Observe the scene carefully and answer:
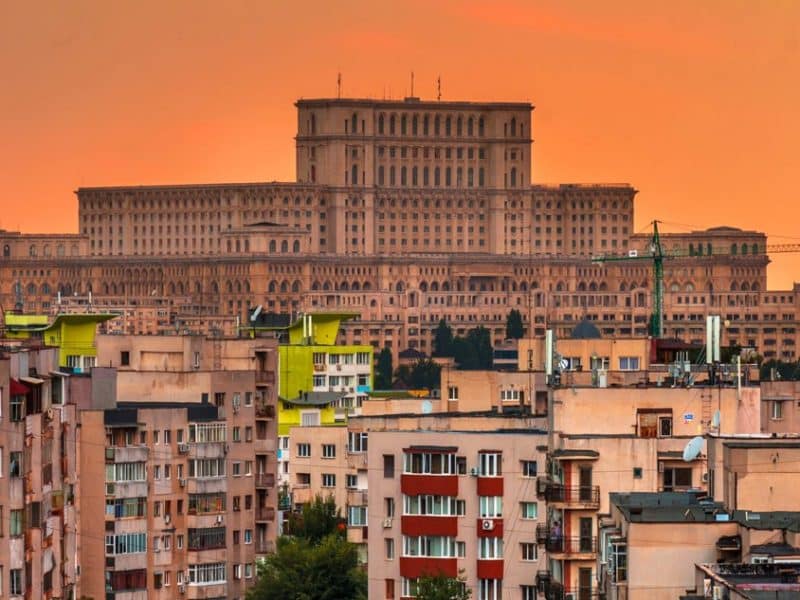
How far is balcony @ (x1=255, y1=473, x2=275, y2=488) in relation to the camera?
84.7 metres

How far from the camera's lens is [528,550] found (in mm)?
67000

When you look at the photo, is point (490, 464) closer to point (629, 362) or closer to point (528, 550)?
point (528, 550)

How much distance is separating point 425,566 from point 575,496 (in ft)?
32.6

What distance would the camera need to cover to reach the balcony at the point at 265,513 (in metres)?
84.2

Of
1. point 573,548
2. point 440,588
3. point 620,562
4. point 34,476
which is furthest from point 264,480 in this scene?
point 620,562

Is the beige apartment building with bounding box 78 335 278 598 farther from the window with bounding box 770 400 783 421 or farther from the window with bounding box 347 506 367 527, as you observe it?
the window with bounding box 770 400 783 421

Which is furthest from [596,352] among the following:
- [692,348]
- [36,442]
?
[36,442]

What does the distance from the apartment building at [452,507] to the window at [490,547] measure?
2cm

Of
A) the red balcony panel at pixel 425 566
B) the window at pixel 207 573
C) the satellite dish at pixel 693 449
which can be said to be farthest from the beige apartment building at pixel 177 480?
the satellite dish at pixel 693 449

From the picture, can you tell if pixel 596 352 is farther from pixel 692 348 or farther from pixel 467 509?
pixel 467 509

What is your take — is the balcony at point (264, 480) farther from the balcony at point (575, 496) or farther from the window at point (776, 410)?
the balcony at point (575, 496)

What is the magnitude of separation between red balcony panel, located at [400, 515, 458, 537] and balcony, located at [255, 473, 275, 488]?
16859mm

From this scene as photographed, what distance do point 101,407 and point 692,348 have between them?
56.9 ft

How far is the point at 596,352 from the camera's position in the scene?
298 feet
